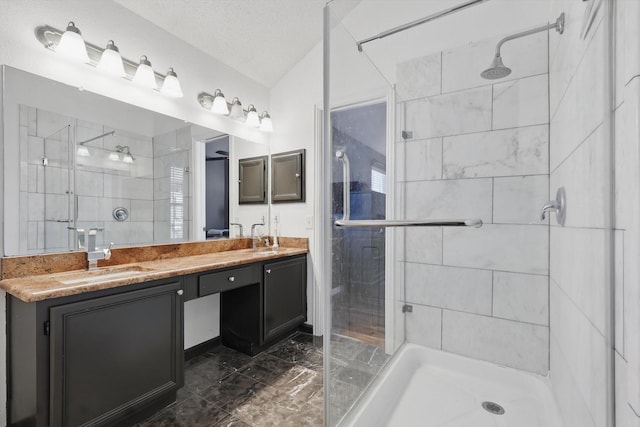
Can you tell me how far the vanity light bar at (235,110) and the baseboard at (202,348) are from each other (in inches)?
74.9

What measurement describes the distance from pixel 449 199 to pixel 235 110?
1.92 m

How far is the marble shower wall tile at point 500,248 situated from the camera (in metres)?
1.56

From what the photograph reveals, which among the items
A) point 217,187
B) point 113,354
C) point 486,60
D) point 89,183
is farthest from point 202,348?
point 486,60

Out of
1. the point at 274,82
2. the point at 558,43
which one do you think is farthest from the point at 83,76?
the point at 558,43

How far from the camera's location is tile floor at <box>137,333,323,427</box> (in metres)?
1.58

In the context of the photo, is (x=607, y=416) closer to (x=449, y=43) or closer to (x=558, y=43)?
(x=558, y=43)

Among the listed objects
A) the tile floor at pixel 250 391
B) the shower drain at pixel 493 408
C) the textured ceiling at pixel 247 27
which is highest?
the textured ceiling at pixel 247 27

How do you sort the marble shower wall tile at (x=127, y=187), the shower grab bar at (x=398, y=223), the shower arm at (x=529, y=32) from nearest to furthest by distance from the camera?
the shower arm at (x=529, y=32)
the shower grab bar at (x=398, y=223)
the marble shower wall tile at (x=127, y=187)

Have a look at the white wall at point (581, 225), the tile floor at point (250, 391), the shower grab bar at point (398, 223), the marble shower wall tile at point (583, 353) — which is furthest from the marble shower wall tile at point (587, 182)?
the tile floor at point (250, 391)

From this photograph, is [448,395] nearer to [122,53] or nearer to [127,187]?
[127,187]

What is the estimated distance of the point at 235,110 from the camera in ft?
8.44

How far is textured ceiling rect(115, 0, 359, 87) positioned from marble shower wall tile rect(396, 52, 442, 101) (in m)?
0.53

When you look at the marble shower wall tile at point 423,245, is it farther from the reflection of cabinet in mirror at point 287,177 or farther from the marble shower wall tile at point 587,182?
the reflection of cabinet in mirror at point 287,177

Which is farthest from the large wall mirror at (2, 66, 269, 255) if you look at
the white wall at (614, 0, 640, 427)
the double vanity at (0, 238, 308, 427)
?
the white wall at (614, 0, 640, 427)
